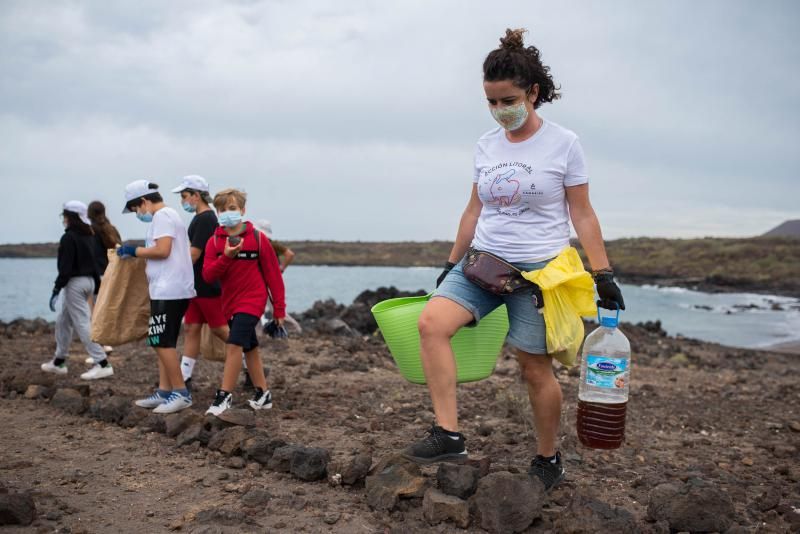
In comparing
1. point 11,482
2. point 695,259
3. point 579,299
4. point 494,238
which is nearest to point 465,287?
point 494,238

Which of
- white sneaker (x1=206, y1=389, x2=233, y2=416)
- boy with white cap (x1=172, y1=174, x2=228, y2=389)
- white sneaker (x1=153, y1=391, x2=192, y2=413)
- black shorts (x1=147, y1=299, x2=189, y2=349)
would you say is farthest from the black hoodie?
white sneaker (x1=206, y1=389, x2=233, y2=416)

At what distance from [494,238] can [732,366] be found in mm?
9728

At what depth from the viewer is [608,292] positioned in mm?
3645

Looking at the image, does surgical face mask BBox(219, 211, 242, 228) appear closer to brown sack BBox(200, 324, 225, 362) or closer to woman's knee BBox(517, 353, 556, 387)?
brown sack BBox(200, 324, 225, 362)

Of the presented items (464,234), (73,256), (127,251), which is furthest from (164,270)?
(464,234)

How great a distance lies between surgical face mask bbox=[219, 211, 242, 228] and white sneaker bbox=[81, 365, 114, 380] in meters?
2.88

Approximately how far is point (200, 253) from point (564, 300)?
3.58 meters

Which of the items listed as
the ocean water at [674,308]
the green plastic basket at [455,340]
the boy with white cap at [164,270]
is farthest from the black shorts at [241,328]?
the ocean water at [674,308]

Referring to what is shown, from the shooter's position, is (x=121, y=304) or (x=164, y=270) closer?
(x=164, y=270)

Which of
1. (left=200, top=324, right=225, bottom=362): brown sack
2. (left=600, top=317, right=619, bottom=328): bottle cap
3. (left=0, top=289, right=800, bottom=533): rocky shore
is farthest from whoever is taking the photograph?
(left=200, top=324, right=225, bottom=362): brown sack

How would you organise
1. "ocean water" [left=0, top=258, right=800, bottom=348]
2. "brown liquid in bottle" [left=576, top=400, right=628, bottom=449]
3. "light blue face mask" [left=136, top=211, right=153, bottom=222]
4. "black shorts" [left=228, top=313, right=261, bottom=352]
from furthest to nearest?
"ocean water" [left=0, top=258, right=800, bottom=348] < "light blue face mask" [left=136, top=211, right=153, bottom=222] < "black shorts" [left=228, top=313, right=261, bottom=352] < "brown liquid in bottle" [left=576, top=400, right=628, bottom=449]

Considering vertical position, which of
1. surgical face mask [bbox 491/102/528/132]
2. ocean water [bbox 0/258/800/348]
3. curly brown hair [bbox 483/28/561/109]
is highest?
curly brown hair [bbox 483/28/561/109]

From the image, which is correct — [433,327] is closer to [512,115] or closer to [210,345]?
[512,115]

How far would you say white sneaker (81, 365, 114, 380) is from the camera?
7434mm
